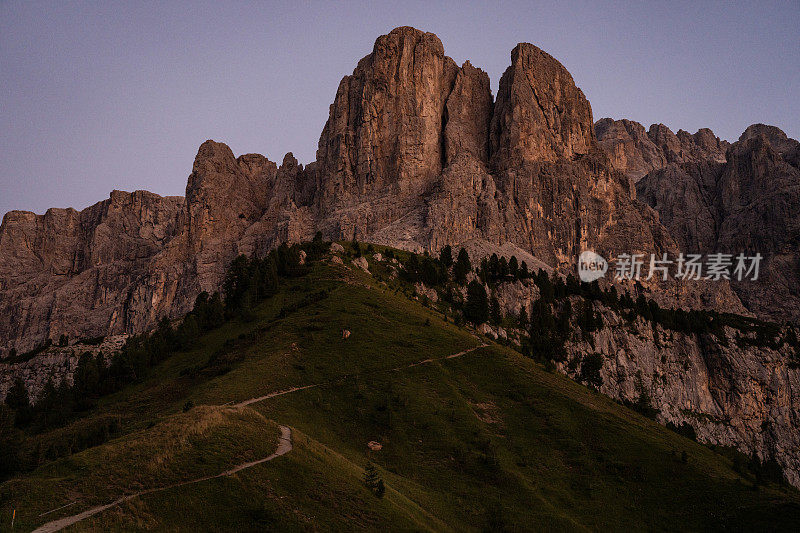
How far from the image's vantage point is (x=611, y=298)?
564 feet

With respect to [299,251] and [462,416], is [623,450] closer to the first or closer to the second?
[462,416]

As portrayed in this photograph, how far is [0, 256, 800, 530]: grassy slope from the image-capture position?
33469 millimetres

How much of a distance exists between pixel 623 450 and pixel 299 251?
283ft

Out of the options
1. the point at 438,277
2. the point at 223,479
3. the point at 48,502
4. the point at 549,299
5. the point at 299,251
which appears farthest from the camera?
the point at 549,299

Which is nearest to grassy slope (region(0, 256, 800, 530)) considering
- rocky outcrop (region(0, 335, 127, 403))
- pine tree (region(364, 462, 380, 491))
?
pine tree (region(364, 462, 380, 491))

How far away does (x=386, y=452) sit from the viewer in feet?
181

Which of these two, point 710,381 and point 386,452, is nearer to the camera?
point 386,452

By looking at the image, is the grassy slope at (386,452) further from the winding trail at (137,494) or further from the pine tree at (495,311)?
the pine tree at (495,311)

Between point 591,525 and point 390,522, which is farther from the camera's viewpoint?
point 591,525

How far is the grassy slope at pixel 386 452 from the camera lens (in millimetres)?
33469

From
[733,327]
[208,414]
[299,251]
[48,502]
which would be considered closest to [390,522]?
[208,414]

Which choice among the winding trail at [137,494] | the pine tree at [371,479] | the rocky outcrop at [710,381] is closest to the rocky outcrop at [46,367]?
the winding trail at [137,494]

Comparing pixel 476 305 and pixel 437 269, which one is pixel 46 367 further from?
pixel 476 305

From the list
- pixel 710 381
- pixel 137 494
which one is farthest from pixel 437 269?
pixel 137 494
